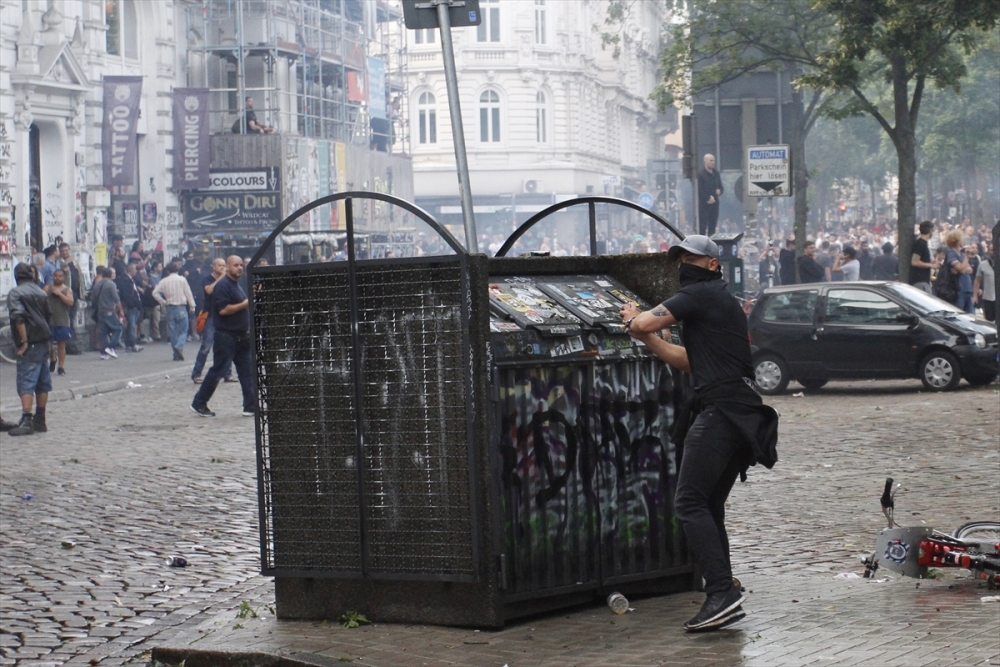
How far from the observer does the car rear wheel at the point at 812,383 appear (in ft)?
61.3

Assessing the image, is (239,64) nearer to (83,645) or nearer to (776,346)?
(776,346)

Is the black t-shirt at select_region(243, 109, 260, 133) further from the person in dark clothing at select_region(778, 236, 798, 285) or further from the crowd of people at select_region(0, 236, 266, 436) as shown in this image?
the person in dark clothing at select_region(778, 236, 798, 285)

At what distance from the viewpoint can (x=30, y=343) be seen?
52.2ft

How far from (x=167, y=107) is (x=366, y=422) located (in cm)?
3381

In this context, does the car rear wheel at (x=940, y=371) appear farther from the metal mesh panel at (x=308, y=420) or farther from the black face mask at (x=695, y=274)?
the metal mesh panel at (x=308, y=420)

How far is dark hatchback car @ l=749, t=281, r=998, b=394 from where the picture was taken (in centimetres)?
1747

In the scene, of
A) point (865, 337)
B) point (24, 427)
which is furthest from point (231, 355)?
point (865, 337)

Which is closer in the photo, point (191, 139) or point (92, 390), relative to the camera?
point (92, 390)

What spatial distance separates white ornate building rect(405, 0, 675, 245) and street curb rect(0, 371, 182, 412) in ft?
164

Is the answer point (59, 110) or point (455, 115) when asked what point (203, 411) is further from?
point (59, 110)

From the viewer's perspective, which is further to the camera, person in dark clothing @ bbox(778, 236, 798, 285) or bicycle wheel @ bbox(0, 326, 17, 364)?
person in dark clothing @ bbox(778, 236, 798, 285)

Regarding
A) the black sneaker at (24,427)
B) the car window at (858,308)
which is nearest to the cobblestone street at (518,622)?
the black sneaker at (24,427)

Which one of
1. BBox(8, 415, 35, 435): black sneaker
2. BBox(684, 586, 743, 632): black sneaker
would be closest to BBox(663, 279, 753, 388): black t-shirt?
BBox(684, 586, 743, 632): black sneaker

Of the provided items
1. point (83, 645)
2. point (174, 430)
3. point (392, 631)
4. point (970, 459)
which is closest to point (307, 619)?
point (392, 631)
